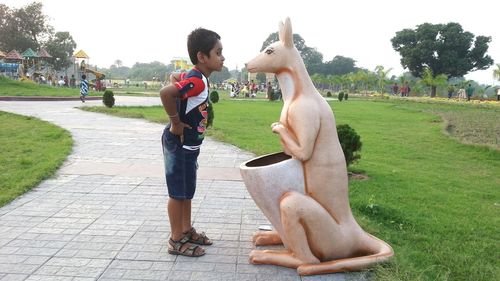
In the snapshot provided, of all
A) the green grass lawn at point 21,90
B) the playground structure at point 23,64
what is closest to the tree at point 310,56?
the playground structure at point 23,64

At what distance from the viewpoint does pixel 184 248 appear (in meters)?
3.58

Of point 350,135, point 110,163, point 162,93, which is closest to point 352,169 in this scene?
point 350,135

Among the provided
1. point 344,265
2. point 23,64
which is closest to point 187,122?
point 344,265

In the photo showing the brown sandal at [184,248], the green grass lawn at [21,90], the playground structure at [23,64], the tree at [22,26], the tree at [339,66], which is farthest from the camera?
the tree at [339,66]

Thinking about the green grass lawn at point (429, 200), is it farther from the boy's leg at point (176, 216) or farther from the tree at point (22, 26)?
the tree at point (22, 26)

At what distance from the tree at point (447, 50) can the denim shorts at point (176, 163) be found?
45.5 meters

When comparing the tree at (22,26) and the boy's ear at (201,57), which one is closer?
the boy's ear at (201,57)

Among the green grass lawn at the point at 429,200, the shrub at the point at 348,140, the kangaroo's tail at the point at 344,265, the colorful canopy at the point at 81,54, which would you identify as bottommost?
the green grass lawn at the point at 429,200

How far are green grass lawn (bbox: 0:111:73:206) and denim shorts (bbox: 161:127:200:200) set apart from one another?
2552 mm

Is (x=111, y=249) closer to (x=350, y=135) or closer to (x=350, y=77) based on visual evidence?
(x=350, y=135)

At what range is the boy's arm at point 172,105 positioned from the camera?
126 inches

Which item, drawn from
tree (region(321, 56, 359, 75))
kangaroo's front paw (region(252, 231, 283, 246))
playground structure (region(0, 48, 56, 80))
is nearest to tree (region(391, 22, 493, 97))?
tree (region(321, 56, 359, 75))

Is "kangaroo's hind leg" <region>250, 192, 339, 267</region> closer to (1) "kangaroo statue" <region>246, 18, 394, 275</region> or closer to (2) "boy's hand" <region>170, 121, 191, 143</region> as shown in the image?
(1) "kangaroo statue" <region>246, 18, 394, 275</region>

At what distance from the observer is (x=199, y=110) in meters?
3.45
